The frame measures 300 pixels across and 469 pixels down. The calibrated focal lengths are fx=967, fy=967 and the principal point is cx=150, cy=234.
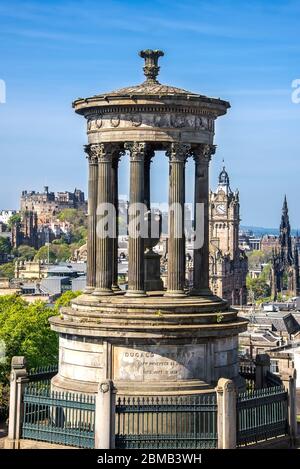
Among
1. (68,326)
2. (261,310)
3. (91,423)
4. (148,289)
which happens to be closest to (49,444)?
(91,423)

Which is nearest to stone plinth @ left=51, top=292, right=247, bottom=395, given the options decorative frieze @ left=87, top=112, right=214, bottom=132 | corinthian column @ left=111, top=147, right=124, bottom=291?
corinthian column @ left=111, top=147, right=124, bottom=291

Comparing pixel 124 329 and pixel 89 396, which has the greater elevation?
pixel 124 329

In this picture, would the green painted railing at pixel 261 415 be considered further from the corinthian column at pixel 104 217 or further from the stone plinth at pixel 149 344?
the corinthian column at pixel 104 217

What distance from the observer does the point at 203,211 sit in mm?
35188

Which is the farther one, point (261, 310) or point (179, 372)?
point (261, 310)

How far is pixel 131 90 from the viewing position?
3481 cm

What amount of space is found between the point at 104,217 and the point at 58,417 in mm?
7262

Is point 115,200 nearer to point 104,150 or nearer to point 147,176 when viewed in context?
point 104,150

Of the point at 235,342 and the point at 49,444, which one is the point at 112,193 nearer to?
the point at 235,342

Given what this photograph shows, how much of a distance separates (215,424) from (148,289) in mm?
6372

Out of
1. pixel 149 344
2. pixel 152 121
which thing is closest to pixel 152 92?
pixel 152 121

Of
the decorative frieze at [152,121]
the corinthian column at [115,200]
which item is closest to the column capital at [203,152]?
the decorative frieze at [152,121]

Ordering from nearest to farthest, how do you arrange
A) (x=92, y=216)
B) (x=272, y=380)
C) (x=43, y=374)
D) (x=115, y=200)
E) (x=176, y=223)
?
1. (x=176, y=223)
2. (x=92, y=216)
3. (x=115, y=200)
4. (x=272, y=380)
5. (x=43, y=374)

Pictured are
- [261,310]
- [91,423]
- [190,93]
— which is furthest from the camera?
[261,310]
